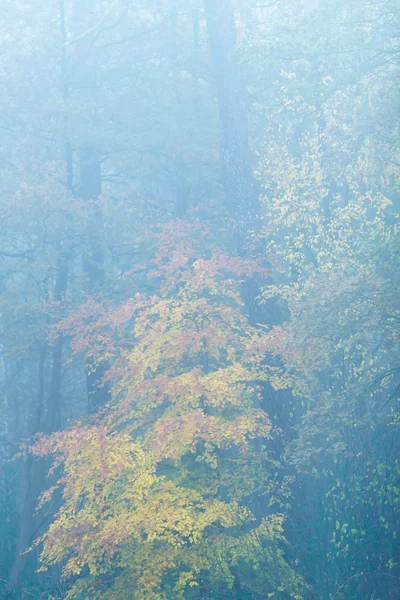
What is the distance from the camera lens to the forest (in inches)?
339

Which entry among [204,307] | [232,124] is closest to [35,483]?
[204,307]

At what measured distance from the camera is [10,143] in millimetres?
16391

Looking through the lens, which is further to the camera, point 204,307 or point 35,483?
point 35,483

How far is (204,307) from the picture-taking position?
9867 millimetres

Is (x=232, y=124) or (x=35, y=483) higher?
(x=232, y=124)

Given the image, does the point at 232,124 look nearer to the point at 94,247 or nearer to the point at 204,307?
the point at 94,247

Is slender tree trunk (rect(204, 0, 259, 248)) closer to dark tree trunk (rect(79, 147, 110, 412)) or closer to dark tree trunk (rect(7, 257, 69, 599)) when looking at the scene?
dark tree trunk (rect(79, 147, 110, 412))

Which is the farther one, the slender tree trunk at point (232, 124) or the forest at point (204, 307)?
the slender tree trunk at point (232, 124)

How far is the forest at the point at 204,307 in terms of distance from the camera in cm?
860

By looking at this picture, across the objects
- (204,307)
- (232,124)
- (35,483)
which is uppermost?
(232,124)

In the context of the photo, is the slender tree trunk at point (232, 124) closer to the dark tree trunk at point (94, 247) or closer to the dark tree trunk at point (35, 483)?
the dark tree trunk at point (94, 247)

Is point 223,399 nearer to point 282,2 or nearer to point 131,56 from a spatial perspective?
point 131,56

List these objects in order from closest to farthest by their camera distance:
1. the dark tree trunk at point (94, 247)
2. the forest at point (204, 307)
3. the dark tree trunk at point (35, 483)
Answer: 1. the forest at point (204, 307)
2. the dark tree trunk at point (35, 483)
3. the dark tree trunk at point (94, 247)

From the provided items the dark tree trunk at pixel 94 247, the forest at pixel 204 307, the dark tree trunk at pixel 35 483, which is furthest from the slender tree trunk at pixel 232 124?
the dark tree trunk at pixel 35 483
